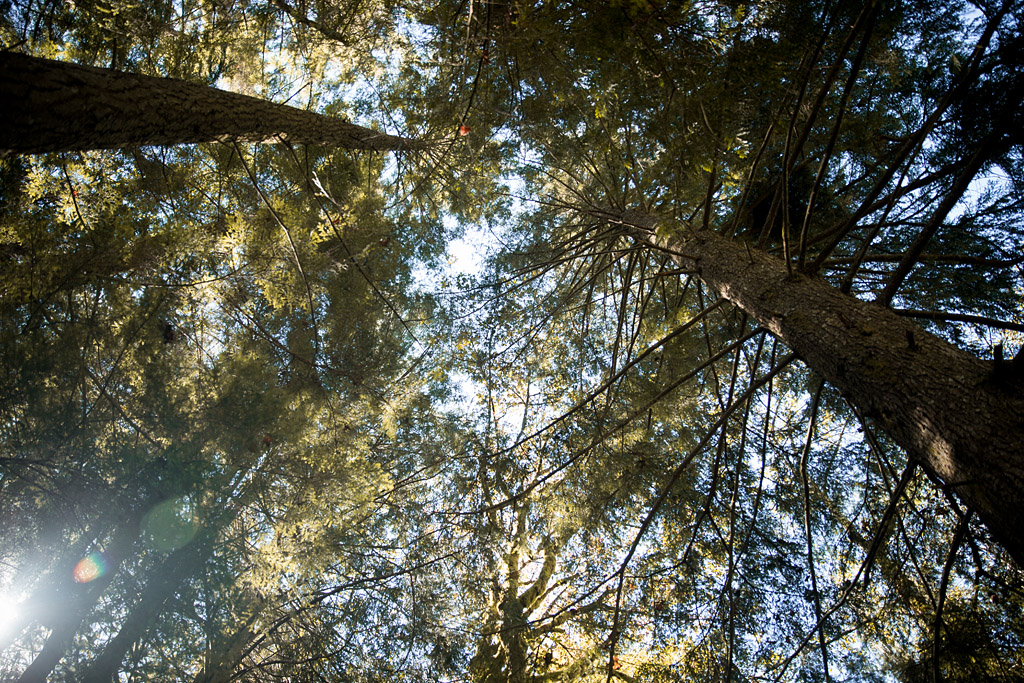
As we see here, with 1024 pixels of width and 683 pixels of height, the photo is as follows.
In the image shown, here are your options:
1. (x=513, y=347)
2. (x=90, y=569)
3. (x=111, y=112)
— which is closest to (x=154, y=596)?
(x=90, y=569)

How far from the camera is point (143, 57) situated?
434cm

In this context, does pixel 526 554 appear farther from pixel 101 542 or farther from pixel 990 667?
pixel 101 542

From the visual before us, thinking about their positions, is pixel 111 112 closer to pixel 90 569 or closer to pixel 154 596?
pixel 154 596

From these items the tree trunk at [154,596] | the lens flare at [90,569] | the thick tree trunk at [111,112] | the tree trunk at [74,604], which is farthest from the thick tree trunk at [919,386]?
the lens flare at [90,569]

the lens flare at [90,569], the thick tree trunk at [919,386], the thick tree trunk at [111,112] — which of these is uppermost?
Result: the lens flare at [90,569]

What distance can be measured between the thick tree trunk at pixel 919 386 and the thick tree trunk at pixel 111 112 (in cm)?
259

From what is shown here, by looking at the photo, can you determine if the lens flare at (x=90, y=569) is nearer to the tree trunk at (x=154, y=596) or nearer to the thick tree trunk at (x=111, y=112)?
the tree trunk at (x=154, y=596)

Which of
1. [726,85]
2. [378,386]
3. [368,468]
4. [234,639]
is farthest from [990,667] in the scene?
[234,639]

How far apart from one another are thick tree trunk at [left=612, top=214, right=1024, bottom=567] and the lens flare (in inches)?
278

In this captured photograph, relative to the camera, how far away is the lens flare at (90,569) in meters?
5.07

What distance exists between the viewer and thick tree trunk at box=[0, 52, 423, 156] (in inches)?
52.0

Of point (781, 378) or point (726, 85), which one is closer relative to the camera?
point (726, 85)

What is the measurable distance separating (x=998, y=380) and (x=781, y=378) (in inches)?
138

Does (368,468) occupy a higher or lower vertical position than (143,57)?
lower
